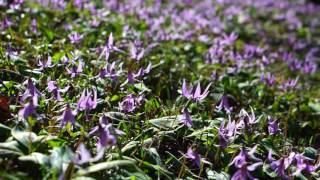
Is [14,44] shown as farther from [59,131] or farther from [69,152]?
[69,152]

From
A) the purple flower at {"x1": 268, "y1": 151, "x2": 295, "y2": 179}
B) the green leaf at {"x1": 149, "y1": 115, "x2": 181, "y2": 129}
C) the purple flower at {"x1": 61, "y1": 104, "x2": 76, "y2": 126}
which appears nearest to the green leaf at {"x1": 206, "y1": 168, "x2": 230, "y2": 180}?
the purple flower at {"x1": 268, "y1": 151, "x2": 295, "y2": 179}

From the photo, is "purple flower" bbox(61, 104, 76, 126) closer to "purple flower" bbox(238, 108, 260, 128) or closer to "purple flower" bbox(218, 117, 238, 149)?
"purple flower" bbox(218, 117, 238, 149)

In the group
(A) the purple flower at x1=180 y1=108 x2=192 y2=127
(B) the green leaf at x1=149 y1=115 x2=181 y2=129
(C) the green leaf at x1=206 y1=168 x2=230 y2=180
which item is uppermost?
(A) the purple flower at x1=180 y1=108 x2=192 y2=127

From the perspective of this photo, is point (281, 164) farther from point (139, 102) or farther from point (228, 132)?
point (139, 102)

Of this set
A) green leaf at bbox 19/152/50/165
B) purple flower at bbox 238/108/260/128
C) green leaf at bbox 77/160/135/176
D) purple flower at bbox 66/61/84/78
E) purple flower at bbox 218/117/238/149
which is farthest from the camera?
purple flower at bbox 66/61/84/78

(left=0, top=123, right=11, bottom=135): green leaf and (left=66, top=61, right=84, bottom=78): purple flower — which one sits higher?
(left=66, top=61, right=84, bottom=78): purple flower

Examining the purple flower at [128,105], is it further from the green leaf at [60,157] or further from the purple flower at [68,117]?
the green leaf at [60,157]

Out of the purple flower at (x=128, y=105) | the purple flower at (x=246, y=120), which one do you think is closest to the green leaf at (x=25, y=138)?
the purple flower at (x=128, y=105)

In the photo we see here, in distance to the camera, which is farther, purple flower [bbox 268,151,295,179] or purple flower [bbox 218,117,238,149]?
purple flower [bbox 218,117,238,149]
